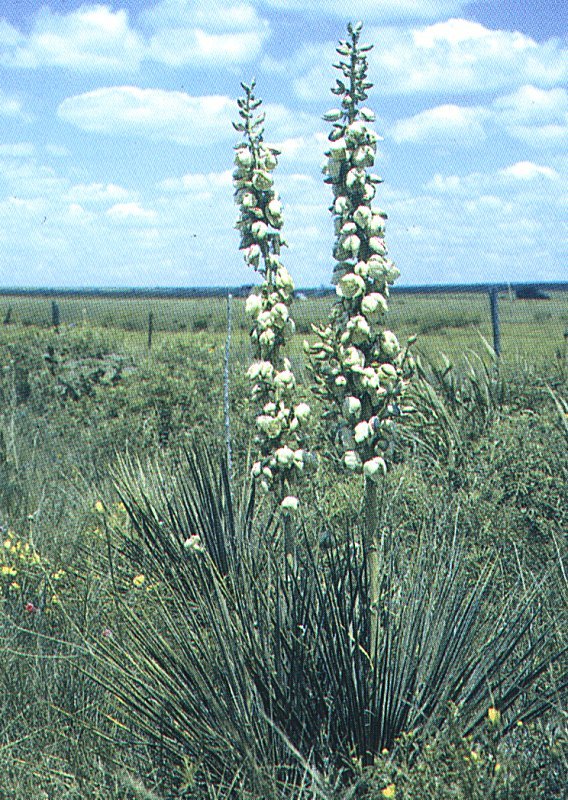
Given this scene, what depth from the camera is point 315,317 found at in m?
13.3

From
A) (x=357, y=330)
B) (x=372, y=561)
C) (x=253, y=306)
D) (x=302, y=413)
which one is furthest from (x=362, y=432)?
(x=253, y=306)

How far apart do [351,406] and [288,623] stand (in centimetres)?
79

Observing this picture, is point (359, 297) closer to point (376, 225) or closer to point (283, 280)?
point (376, 225)

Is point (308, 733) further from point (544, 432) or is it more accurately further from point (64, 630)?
point (544, 432)

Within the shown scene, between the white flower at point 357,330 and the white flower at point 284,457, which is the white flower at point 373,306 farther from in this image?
the white flower at point 284,457

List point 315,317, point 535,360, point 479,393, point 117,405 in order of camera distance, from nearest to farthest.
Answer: point 479,393, point 535,360, point 117,405, point 315,317

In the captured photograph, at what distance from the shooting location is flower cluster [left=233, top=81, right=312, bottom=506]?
3.80 metres

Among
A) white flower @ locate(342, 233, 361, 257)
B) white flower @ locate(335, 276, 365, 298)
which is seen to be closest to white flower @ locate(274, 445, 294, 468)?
white flower @ locate(335, 276, 365, 298)

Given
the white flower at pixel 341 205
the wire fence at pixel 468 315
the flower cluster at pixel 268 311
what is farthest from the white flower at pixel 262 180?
the wire fence at pixel 468 315

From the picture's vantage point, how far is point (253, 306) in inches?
151

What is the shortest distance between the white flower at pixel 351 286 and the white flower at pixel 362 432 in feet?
1.45

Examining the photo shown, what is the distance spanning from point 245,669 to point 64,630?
1620mm

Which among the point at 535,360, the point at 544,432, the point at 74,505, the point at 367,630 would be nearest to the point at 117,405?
the point at 74,505

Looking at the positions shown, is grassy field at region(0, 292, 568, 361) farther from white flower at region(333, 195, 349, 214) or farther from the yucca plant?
the yucca plant
